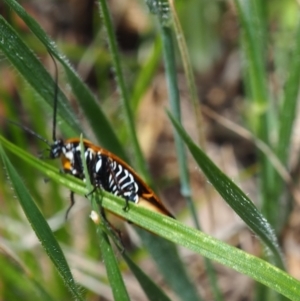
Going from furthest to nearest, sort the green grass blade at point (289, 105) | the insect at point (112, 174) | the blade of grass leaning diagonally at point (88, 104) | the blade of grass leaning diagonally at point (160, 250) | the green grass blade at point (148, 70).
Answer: the green grass blade at point (148, 70) < the green grass blade at point (289, 105) < the blade of grass leaning diagonally at point (160, 250) < the insect at point (112, 174) < the blade of grass leaning diagonally at point (88, 104)

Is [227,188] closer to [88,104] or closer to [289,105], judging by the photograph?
[88,104]

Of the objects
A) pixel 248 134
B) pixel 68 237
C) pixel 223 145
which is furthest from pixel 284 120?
pixel 223 145

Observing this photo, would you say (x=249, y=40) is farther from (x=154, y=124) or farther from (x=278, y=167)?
(x=154, y=124)

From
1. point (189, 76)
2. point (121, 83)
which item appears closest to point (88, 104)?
point (121, 83)

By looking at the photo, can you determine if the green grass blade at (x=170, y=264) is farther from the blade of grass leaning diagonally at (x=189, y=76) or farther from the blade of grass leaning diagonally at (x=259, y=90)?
the blade of grass leaning diagonally at (x=259, y=90)

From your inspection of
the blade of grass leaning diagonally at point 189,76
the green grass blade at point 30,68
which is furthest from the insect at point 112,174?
the blade of grass leaning diagonally at point 189,76

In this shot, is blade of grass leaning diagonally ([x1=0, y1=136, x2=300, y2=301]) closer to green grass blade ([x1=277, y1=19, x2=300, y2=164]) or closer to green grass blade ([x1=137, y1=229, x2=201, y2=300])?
green grass blade ([x1=137, y1=229, x2=201, y2=300])
